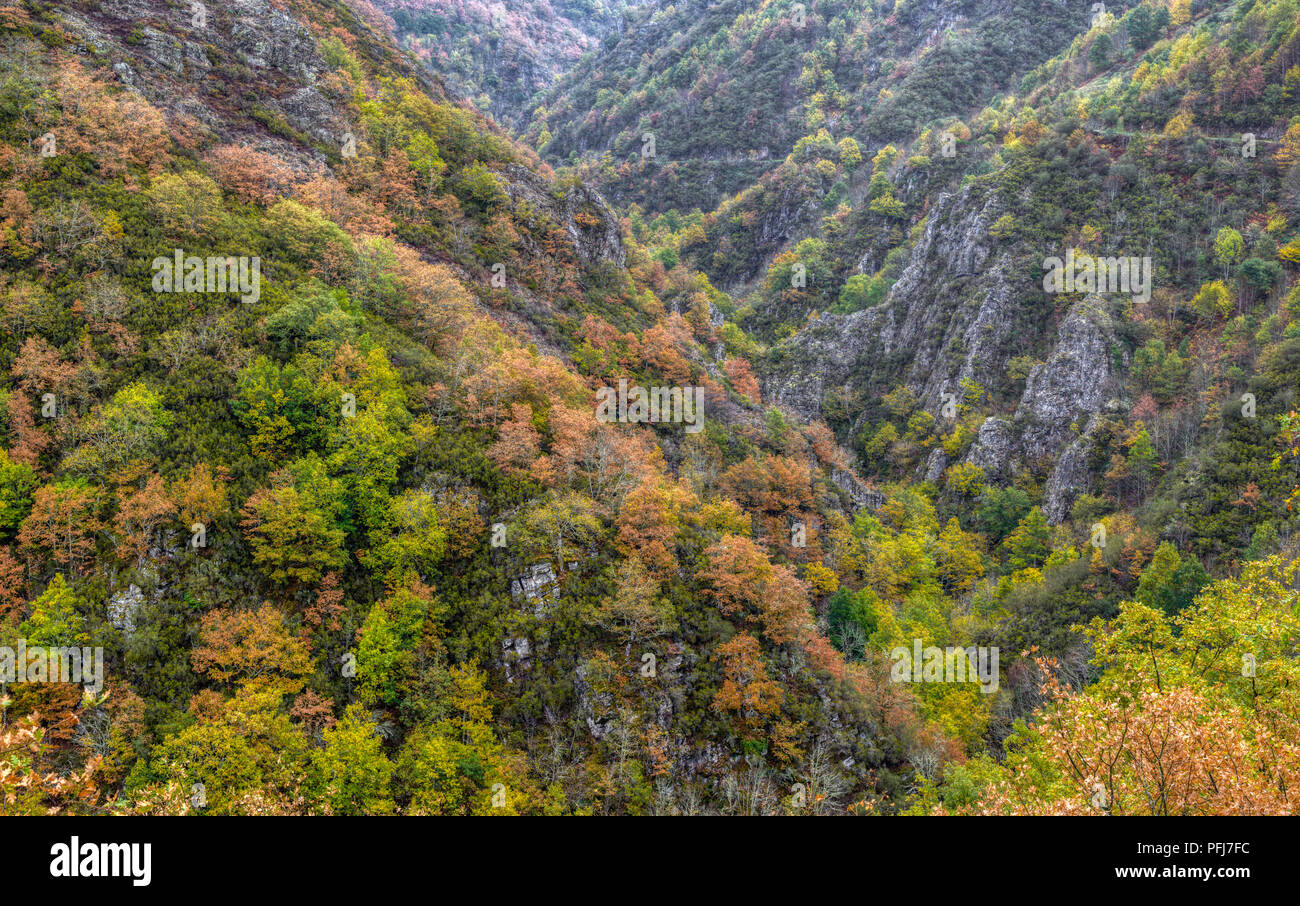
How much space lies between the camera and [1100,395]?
90.4 meters

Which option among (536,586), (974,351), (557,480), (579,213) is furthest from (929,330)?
(536,586)

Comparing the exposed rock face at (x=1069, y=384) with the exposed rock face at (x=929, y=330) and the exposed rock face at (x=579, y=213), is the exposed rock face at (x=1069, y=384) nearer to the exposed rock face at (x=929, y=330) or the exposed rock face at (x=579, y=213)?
the exposed rock face at (x=929, y=330)

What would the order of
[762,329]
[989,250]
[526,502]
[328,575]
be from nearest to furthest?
[328,575] < [526,502] < [989,250] < [762,329]

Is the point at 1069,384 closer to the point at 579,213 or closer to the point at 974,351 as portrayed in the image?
the point at 974,351

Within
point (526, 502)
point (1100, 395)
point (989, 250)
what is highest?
point (989, 250)

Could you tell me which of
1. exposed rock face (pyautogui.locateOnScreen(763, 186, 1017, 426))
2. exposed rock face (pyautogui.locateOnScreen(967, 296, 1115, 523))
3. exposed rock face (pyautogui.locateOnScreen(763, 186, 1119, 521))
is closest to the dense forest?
exposed rock face (pyautogui.locateOnScreen(967, 296, 1115, 523))

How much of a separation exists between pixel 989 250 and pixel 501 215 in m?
83.5

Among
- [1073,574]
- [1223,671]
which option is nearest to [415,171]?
[1223,671]

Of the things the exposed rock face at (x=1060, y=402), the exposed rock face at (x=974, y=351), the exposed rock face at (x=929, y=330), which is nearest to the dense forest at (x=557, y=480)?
the exposed rock face at (x=1060, y=402)

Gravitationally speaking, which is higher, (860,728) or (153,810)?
(153,810)

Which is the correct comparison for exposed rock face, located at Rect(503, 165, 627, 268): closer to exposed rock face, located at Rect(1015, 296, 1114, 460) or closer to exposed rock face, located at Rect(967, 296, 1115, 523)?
exposed rock face, located at Rect(967, 296, 1115, 523)

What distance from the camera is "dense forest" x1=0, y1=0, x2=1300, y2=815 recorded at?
85.9 ft

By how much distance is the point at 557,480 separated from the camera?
4178 centimetres
